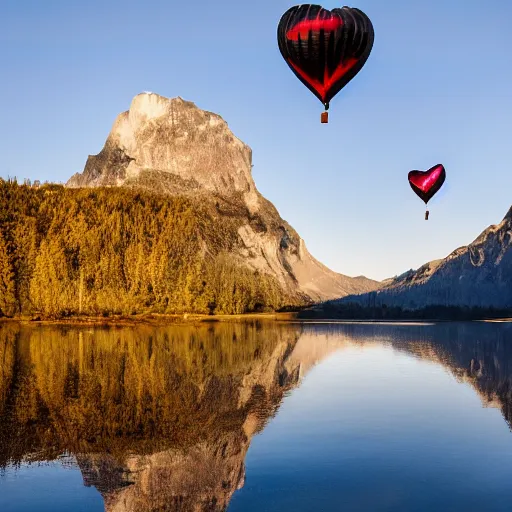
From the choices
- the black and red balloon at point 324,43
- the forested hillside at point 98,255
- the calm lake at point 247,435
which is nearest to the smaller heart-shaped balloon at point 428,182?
the calm lake at point 247,435

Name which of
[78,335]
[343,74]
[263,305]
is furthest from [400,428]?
Result: [263,305]

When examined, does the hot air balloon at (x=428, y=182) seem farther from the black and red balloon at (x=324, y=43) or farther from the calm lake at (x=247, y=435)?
the black and red balloon at (x=324, y=43)

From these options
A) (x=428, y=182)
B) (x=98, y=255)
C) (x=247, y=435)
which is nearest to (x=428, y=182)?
(x=428, y=182)

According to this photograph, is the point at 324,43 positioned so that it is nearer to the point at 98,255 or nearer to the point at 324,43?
the point at 324,43

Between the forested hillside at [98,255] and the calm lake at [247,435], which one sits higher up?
the forested hillside at [98,255]

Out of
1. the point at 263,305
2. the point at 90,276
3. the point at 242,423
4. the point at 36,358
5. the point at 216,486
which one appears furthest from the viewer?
the point at 263,305

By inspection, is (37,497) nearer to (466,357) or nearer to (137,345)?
(137,345)
